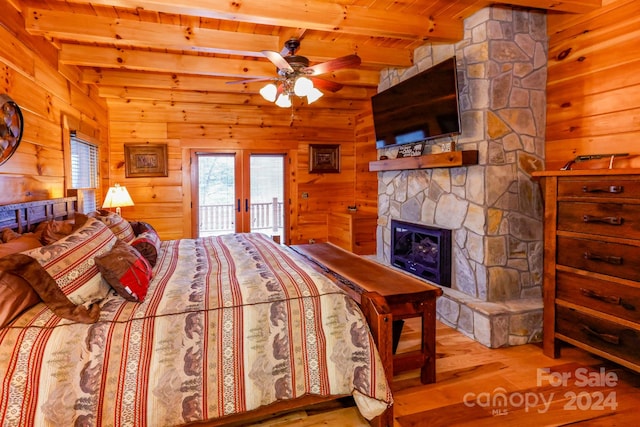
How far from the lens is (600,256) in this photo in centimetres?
237

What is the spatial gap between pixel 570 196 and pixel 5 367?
3.28 metres

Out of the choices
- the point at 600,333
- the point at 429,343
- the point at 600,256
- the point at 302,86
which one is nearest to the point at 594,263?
the point at 600,256

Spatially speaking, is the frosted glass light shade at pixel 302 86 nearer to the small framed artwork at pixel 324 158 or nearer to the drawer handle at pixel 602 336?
the drawer handle at pixel 602 336

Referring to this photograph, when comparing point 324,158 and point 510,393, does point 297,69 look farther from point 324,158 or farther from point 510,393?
point 324,158

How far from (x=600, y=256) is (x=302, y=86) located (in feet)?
7.72

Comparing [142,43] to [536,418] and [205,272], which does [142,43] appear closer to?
[205,272]

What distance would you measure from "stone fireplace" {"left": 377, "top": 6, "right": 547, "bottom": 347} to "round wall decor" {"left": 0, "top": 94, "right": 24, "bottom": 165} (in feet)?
11.3

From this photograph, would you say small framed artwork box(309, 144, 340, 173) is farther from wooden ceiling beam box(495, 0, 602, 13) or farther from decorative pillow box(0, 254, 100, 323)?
decorative pillow box(0, 254, 100, 323)

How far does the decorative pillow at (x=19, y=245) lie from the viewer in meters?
1.85

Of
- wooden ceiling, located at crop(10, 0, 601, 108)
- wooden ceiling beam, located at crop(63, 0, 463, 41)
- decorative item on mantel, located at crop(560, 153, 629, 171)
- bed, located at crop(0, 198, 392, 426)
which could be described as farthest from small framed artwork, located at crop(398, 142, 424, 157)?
bed, located at crop(0, 198, 392, 426)

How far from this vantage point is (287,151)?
6125mm

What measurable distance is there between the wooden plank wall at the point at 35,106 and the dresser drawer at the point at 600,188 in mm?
3762

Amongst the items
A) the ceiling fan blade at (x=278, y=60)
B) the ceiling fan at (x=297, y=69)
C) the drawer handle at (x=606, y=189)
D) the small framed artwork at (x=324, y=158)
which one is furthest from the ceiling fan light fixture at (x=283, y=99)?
the small framed artwork at (x=324, y=158)

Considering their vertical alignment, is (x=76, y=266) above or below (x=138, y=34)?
below
